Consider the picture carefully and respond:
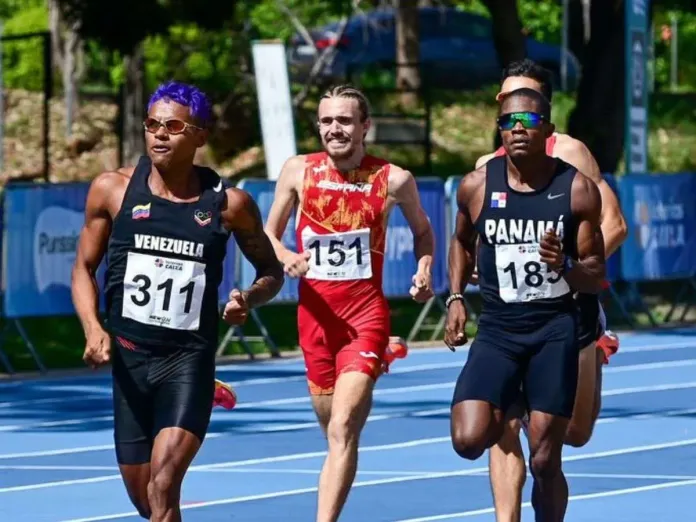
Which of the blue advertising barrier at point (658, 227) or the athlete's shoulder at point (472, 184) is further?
the blue advertising barrier at point (658, 227)

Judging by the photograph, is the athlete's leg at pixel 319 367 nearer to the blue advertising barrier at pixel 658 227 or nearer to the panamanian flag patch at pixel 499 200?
the panamanian flag patch at pixel 499 200

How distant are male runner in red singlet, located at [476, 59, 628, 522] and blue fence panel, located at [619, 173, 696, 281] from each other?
1200 cm

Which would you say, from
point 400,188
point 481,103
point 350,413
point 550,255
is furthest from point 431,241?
point 481,103

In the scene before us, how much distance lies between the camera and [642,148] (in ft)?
77.5

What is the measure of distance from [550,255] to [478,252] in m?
0.58

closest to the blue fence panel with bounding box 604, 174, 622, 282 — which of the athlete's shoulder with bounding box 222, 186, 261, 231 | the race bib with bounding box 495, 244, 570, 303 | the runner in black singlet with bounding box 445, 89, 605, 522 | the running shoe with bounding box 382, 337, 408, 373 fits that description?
the running shoe with bounding box 382, 337, 408, 373

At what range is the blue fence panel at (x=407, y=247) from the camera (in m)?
19.8

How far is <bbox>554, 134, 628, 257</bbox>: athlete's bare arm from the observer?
9586 millimetres

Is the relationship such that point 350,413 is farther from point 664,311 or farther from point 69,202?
point 664,311

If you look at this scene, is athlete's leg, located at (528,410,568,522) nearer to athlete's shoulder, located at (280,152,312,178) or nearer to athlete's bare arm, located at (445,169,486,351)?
athlete's bare arm, located at (445,169,486,351)

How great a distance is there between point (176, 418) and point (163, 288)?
0.50m

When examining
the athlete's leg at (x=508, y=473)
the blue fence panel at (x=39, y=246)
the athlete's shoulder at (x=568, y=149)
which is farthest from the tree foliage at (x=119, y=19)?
the athlete's leg at (x=508, y=473)

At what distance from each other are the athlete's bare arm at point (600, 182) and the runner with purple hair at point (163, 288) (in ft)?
6.55

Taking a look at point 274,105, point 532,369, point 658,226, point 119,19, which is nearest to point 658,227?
point 658,226
